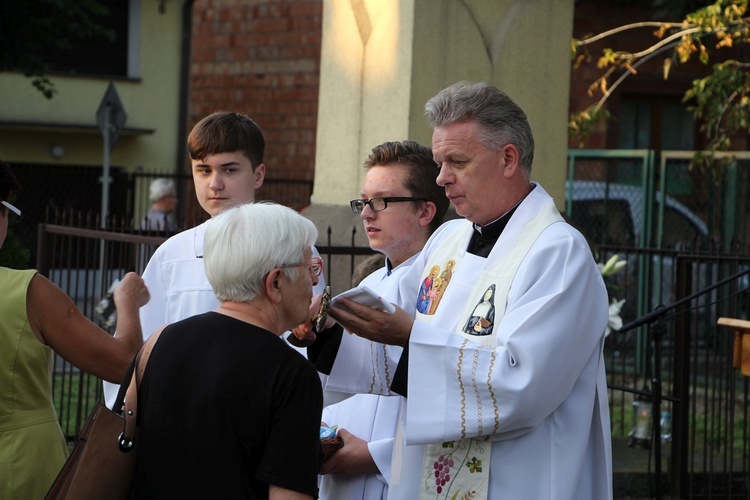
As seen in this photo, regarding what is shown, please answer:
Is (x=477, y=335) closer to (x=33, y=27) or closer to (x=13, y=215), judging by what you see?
(x=13, y=215)

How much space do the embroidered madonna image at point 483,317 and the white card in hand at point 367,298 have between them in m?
0.25

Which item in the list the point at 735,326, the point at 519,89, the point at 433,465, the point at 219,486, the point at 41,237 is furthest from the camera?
the point at 41,237

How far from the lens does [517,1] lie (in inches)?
257

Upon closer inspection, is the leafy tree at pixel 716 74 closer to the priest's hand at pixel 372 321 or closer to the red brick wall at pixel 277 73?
the red brick wall at pixel 277 73

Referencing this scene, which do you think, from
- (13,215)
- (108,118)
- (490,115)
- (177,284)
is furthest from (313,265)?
(108,118)

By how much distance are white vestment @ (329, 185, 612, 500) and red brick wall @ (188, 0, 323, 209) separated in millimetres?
13614

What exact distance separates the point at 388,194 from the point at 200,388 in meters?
1.44

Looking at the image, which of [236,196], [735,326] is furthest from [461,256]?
[735,326]

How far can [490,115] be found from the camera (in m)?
3.52

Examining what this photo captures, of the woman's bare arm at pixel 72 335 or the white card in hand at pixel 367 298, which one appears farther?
the woman's bare arm at pixel 72 335

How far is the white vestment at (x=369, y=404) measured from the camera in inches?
149

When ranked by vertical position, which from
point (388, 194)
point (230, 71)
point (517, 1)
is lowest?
point (388, 194)

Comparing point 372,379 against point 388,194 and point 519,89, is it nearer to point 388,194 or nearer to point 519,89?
point 388,194

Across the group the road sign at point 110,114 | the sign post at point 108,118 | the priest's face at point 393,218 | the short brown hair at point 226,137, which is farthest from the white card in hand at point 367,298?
the road sign at point 110,114
